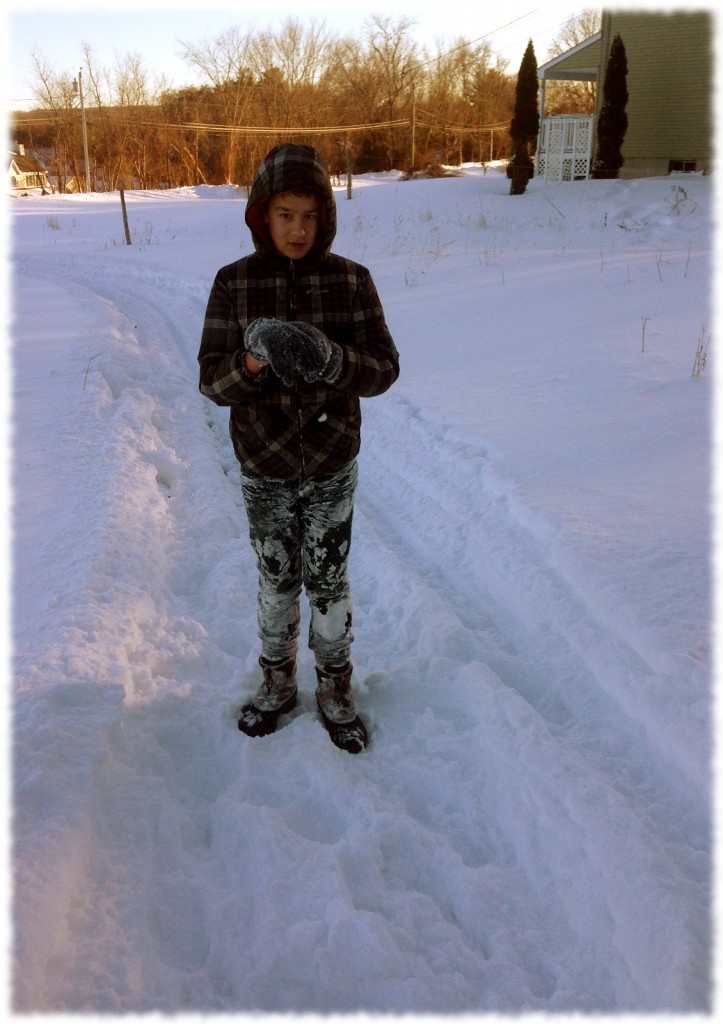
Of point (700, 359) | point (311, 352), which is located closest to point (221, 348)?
point (311, 352)

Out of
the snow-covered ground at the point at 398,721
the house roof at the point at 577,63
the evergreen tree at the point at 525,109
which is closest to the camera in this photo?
the snow-covered ground at the point at 398,721

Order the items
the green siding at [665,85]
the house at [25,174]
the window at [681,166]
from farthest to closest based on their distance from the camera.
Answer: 1. the house at [25,174]
2. the window at [681,166]
3. the green siding at [665,85]

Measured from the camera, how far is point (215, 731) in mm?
2588

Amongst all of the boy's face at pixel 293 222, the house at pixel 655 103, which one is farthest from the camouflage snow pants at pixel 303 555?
the house at pixel 655 103

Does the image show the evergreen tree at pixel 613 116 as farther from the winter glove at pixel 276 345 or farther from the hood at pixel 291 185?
the winter glove at pixel 276 345

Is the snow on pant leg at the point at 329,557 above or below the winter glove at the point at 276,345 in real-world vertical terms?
below

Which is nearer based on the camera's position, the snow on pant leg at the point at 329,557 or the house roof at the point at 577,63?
the snow on pant leg at the point at 329,557

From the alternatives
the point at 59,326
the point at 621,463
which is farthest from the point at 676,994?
the point at 59,326

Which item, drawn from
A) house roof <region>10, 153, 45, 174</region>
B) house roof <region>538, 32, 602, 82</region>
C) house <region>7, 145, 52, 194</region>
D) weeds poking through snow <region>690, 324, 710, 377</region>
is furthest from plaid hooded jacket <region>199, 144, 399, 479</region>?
house roof <region>10, 153, 45, 174</region>

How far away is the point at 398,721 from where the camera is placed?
2662 millimetres

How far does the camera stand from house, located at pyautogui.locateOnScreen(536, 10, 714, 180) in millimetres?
18672

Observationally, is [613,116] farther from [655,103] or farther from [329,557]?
[329,557]

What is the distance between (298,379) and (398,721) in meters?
1.29

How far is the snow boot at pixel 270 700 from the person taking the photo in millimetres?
2586
